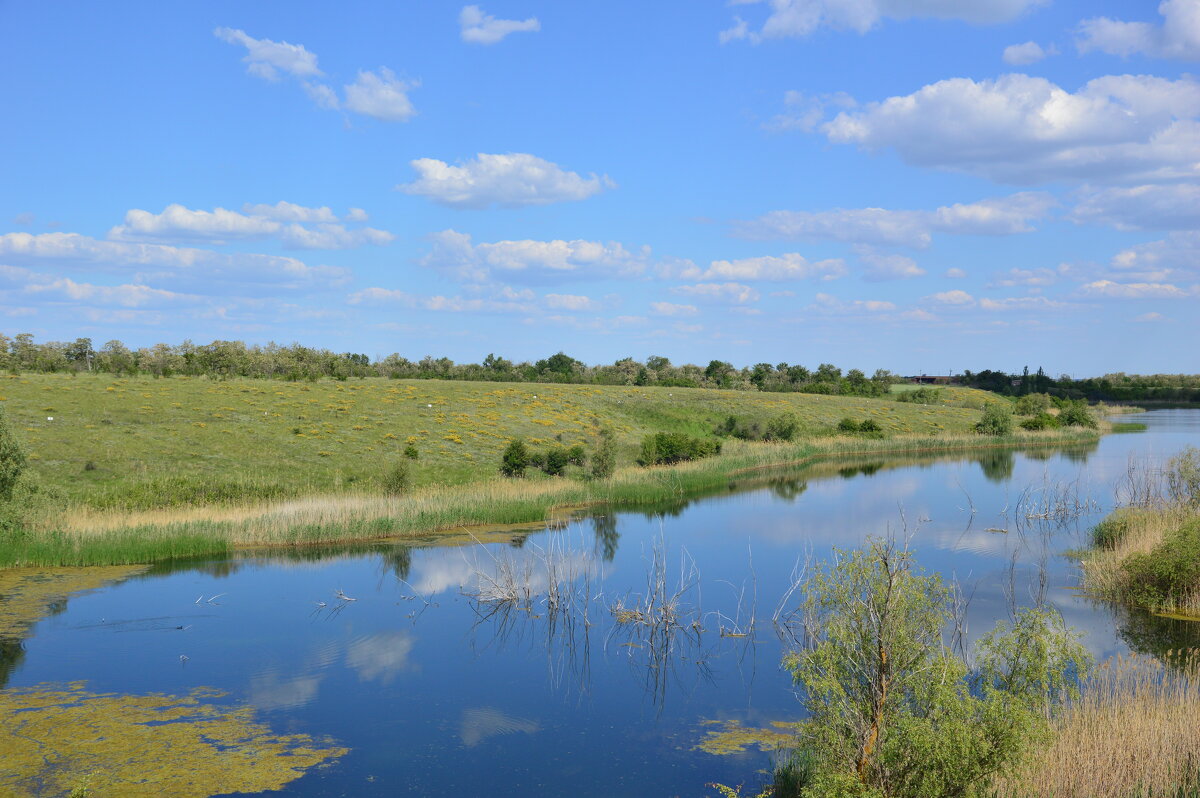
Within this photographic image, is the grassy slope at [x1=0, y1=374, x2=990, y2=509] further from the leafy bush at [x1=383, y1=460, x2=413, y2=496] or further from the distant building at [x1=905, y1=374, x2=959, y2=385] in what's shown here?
the distant building at [x1=905, y1=374, x2=959, y2=385]

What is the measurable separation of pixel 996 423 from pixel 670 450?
2883 centimetres

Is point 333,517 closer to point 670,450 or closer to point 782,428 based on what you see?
point 670,450

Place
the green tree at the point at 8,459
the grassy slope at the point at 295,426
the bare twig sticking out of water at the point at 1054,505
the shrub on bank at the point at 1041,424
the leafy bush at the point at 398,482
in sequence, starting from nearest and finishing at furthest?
the green tree at the point at 8,459, the bare twig sticking out of water at the point at 1054,505, the leafy bush at the point at 398,482, the grassy slope at the point at 295,426, the shrub on bank at the point at 1041,424

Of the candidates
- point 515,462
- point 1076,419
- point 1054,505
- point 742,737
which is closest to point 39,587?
point 742,737

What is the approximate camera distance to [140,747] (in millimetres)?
11406


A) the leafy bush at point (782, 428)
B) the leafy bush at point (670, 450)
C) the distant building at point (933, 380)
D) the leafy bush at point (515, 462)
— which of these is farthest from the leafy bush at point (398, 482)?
the distant building at point (933, 380)

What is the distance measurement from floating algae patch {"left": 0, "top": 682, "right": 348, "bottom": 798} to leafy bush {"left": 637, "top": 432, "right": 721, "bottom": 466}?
28941mm

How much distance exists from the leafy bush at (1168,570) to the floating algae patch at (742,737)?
1017 cm

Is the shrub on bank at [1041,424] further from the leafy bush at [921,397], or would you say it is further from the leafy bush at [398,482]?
the leafy bush at [398,482]

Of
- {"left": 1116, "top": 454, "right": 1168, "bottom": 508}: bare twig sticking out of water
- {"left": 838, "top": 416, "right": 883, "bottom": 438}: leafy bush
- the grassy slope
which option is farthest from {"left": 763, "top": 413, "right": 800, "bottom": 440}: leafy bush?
{"left": 1116, "top": 454, "right": 1168, "bottom": 508}: bare twig sticking out of water

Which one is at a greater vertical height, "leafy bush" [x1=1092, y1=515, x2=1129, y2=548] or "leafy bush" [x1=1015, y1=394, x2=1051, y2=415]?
"leafy bush" [x1=1015, y1=394, x2=1051, y2=415]

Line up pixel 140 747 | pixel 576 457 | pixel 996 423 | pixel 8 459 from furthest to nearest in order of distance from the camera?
1. pixel 996 423
2. pixel 576 457
3. pixel 8 459
4. pixel 140 747

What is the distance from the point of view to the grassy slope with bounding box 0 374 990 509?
32281 mm

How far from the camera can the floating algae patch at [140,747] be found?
1037cm
